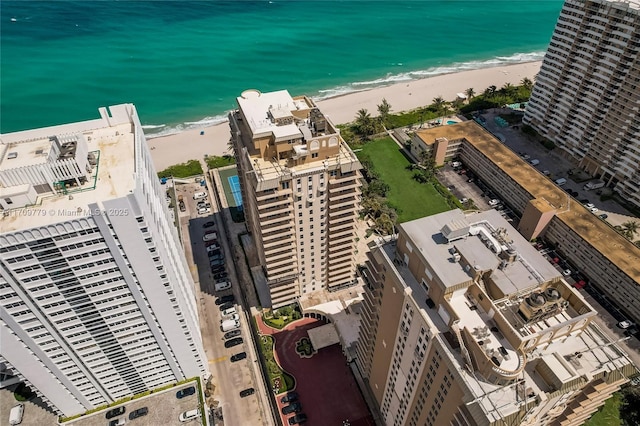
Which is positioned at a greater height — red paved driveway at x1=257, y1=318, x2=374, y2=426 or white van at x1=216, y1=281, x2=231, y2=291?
white van at x1=216, y1=281, x2=231, y2=291

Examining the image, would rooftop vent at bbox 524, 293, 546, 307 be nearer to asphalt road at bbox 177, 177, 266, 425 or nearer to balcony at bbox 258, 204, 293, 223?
balcony at bbox 258, 204, 293, 223

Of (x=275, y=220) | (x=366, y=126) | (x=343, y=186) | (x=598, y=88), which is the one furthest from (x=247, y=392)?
(x=598, y=88)

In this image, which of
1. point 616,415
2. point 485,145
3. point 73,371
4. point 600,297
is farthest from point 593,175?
point 73,371

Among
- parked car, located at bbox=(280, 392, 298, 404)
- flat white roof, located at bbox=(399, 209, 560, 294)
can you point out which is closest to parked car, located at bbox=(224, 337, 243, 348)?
parked car, located at bbox=(280, 392, 298, 404)

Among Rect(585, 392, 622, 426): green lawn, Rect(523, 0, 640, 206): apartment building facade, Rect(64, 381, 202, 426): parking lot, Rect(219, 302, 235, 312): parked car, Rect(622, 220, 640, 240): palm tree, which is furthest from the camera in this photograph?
Rect(523, 0, 640, 206): apartment building facade

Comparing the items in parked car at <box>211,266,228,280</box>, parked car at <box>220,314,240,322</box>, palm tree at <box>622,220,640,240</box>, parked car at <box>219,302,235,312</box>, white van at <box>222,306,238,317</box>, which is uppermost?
parked car at <box>211,266,228,280</box>
